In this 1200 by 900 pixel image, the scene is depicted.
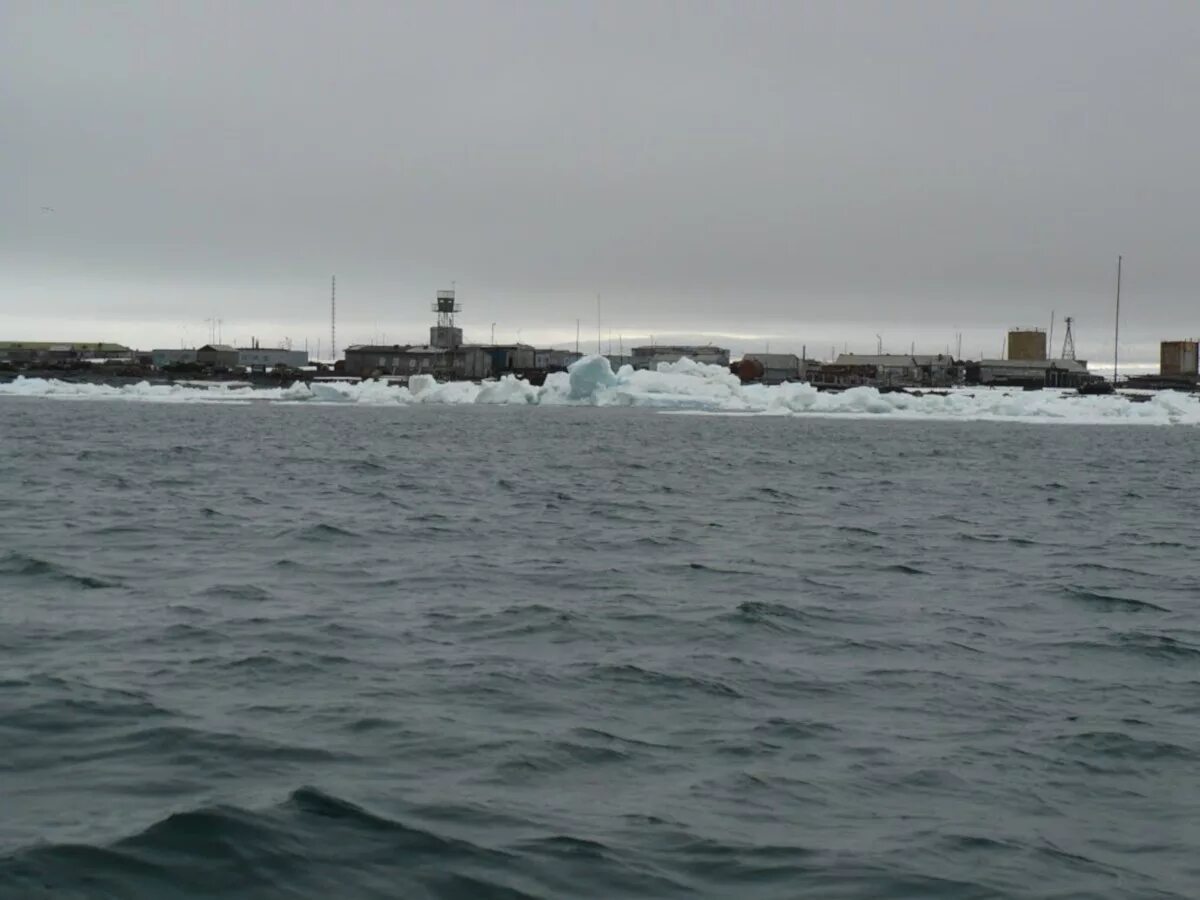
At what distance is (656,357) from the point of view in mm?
122812

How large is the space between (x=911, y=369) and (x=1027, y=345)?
18.9 metres

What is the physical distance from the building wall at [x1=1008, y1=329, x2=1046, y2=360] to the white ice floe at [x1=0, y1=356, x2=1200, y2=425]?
45462mm

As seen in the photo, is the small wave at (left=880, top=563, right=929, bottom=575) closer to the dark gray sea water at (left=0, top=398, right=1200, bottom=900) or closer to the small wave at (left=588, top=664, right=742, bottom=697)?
the dark gray sea water at (left=0, top=398, right=1200, bottom=900)

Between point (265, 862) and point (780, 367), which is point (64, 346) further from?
point (265, 862)

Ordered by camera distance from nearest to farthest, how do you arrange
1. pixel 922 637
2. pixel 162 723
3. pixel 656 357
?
pixel 162 723, pixel 922 637, pixel 656 357

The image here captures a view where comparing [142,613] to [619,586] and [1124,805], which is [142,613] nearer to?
[619,586]

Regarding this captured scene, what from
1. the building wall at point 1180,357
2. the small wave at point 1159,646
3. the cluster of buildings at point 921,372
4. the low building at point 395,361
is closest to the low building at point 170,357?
the low building at point 395,361

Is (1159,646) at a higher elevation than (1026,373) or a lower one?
lower

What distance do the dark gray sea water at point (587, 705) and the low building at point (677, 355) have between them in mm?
99570

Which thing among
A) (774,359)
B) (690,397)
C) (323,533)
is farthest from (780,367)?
(323,533)

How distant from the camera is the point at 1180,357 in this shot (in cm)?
12412

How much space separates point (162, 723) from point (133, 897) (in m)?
2.42

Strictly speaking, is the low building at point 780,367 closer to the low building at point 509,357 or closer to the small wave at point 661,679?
the low building at point 509,357

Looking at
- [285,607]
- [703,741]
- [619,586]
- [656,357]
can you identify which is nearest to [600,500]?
[619,586]
